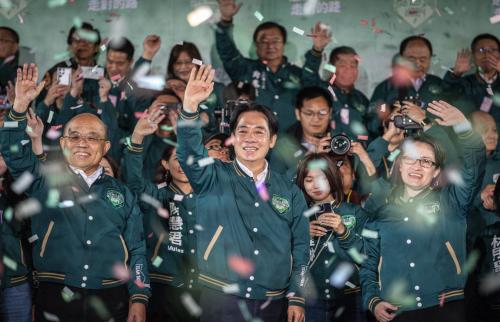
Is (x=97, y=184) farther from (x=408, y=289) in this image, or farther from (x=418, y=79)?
(x=418, y=79)

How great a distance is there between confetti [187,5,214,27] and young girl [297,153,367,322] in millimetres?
3083

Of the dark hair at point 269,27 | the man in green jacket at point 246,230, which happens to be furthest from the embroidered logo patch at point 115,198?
the dark hair at point 269,27

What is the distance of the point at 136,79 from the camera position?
6.58m

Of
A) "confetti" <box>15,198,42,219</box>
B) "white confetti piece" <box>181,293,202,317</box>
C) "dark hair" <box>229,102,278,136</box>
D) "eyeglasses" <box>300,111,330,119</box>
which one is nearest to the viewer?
"dark hair" <box>229,102,278,136</box>

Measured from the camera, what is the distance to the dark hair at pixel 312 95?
5.93 metres

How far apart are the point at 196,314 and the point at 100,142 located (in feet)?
4.33

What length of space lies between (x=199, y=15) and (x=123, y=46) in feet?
3.20

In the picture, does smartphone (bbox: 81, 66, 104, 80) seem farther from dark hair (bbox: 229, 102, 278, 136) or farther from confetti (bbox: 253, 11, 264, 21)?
dark hair (bbox: 229, 102, 278, 136)

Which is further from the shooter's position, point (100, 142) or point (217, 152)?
point (217, 152)

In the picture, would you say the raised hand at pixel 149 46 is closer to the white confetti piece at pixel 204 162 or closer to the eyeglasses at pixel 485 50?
the eyeglasses at pixel 485 50

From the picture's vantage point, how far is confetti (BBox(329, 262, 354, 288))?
185 inches

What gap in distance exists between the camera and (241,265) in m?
3.87

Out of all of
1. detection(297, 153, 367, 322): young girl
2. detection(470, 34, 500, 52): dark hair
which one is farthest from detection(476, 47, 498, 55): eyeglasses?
detection(297, 153, 367, 322): young girl

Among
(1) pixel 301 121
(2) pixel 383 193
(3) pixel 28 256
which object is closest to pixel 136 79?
(1) pixel 301 121
